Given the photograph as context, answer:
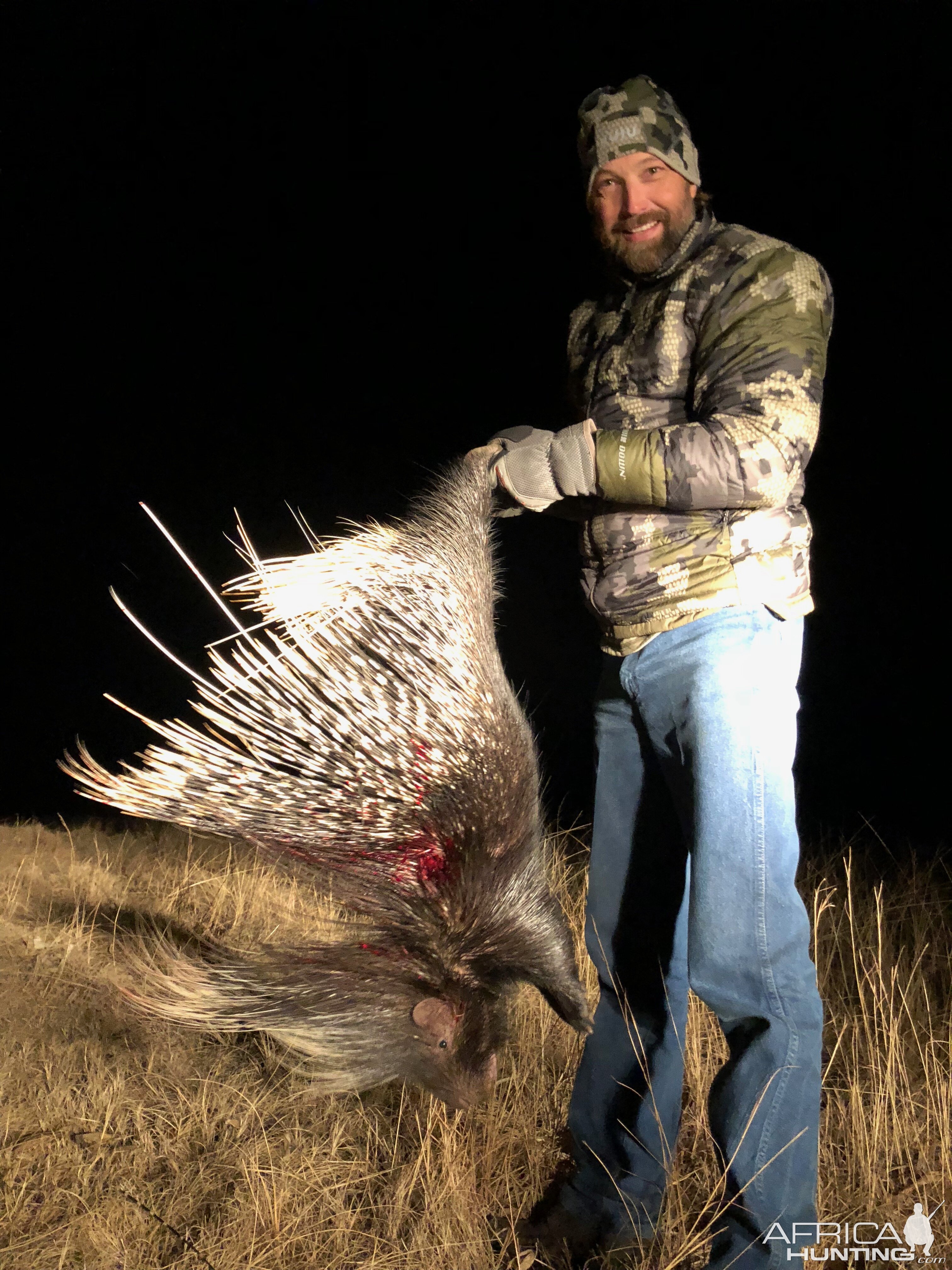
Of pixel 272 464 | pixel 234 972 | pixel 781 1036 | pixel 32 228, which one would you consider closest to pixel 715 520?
pixel 781 1036

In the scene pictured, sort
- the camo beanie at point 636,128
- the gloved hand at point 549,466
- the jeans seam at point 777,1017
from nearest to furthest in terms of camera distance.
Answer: the jeans seam at point 777,1017, the gloved hand at point 549,466, the camo beanie at point 636,128

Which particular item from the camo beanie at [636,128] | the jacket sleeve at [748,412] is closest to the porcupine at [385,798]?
the jacket sleeve at [748,412]

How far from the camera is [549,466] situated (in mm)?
1283

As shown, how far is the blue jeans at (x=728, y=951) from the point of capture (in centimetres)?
113

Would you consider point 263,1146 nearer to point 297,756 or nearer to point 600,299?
point 297,756

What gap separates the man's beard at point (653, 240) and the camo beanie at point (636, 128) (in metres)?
0.09

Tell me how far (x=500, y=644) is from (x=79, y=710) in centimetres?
337

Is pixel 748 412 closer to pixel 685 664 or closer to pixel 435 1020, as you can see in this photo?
pixel 685 664

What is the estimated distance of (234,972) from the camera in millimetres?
1546

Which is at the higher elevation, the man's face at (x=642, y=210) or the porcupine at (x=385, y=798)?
the man's face at (x=642, y=210)

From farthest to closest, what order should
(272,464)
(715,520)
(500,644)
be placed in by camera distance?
(272,464) → (500,644) → (715,520)

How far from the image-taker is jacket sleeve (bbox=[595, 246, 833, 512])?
1.17m
